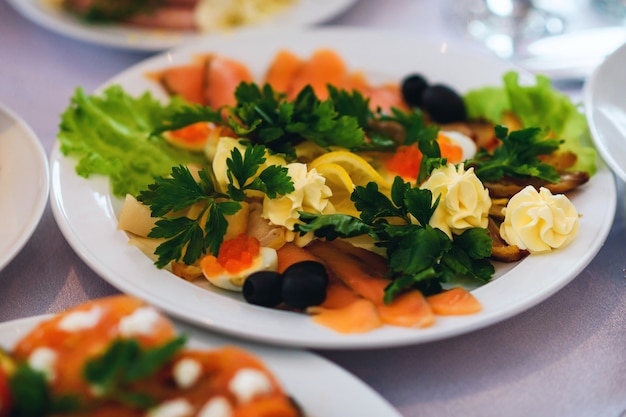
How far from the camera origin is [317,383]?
49.8 inches

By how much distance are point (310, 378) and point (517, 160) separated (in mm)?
854

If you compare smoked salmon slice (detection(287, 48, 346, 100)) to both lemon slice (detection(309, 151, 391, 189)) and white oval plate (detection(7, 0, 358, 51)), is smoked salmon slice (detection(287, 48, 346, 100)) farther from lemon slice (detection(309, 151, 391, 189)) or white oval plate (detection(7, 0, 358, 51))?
lemon slice (detection(309, 151, 391, 189))

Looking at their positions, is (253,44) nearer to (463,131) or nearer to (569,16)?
(463,131)

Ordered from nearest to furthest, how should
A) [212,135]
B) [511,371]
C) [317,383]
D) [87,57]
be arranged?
[317,383], [511,371], [212,135], [87,57]

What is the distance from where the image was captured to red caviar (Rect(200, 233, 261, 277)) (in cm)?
152

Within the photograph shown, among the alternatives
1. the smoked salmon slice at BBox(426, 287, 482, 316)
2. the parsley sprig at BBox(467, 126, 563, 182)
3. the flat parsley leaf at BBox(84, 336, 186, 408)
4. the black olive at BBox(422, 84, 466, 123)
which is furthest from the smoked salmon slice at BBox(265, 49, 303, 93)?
the flat parsley leaf at BBox(84, 336, 186, 408)

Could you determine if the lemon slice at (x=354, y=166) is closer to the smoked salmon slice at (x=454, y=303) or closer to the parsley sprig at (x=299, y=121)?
the parsley sprig at (x=299, y=121)

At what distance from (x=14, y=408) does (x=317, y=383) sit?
53cm

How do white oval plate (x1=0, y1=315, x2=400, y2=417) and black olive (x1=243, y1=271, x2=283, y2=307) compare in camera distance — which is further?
black olive (x1=243, y1=271, x2=283, y2=307)

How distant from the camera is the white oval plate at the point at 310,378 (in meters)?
1.21

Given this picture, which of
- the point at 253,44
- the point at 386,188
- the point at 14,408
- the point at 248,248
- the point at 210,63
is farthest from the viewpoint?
the point at 253,44

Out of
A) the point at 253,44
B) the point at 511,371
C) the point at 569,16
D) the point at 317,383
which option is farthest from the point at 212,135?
the point at 569,16

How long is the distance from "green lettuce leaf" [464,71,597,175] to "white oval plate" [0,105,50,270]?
132 cm

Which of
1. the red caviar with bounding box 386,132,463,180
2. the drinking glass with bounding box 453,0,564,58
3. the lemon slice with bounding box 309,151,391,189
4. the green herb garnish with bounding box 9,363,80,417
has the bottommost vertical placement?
the drinking glass with bounding box 453,0,564,58
